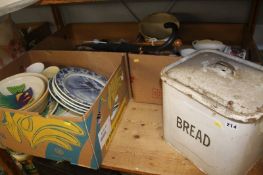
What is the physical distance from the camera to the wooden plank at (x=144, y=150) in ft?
2.59

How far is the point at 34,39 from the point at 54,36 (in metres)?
0.19

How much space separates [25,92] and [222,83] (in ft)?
2.37

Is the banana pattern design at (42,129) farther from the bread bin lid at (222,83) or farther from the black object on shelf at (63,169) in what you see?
the bread bin lid at (222,83)

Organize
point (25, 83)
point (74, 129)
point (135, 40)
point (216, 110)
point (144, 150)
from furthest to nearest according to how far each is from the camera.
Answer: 1. point (135, 40)
2. point (25, 83)
3. point (144, 150)
4. point (74, 129)
5. point (216, 110)

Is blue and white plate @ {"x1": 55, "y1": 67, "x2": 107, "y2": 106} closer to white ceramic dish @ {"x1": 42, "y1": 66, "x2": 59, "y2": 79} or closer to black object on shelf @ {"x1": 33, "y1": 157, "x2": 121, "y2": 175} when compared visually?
white ceramic dish @ {"x1": 42, "y1": 66, "x2": 59, "y2": 79}

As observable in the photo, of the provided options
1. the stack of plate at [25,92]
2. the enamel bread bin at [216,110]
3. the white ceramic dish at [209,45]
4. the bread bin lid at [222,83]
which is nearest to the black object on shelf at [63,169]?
the stack of plate at [25,92]

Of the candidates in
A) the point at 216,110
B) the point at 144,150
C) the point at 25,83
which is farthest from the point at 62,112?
the point at 216,110

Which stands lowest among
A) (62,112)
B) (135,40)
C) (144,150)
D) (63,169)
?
(63,169)

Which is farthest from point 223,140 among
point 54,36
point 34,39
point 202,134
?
point 34,39

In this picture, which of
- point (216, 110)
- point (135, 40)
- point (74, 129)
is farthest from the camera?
point (135, 40)

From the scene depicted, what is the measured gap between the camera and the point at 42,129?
0.75 m

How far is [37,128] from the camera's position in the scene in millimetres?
757

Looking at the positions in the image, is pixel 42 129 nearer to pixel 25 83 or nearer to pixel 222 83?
pixel 25 83

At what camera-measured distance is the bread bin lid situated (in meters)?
0.56
